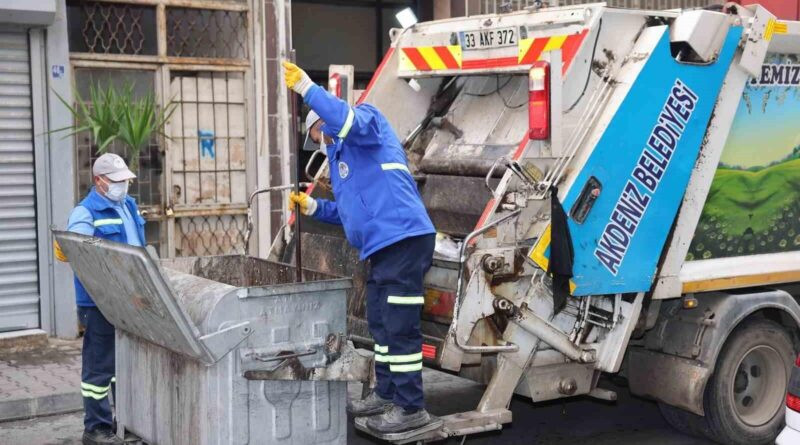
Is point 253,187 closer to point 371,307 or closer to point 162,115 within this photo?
point 162,115

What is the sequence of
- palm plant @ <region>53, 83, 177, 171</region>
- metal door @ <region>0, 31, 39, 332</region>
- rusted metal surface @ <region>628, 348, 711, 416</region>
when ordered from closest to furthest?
rusted metal surface @ <region>628, 348, 711, 416</region> < palm plant @ <region>53, 83, 177, 171</region> < metal door @ <region>0, 31, 39, 332</region>

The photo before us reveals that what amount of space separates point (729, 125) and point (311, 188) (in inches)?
92.2

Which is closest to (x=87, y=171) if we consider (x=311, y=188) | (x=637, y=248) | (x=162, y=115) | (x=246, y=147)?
(x=162, y=115)

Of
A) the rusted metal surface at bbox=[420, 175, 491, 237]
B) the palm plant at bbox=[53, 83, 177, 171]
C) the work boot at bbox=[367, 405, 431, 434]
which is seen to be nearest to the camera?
the work boot at bbox=[367, 405, 431, 434]

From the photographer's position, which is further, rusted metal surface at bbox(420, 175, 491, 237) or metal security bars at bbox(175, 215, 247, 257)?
metal security bars at bbox(175, 215, 247, 257)

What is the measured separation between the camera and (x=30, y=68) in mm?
8672

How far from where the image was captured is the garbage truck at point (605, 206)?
5.38 m

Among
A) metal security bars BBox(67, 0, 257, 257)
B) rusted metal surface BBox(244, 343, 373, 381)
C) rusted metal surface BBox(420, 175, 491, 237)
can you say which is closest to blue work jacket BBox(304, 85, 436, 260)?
rusted metal surface BBox(244, 343, 373, 381)

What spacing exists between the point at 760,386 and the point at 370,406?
2.30 metres

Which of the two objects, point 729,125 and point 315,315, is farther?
point 729,125

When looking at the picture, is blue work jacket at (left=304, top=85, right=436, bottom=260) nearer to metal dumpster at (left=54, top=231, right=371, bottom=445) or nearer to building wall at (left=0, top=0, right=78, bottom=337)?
metal dumpster at (left=54, top=231, right=371, bottom=445)

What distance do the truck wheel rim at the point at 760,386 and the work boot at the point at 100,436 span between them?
3.37 meters

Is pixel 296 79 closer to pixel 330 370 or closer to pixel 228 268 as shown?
pixel 330 370

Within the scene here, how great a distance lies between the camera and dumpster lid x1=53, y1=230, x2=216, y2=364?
4.51 metres
